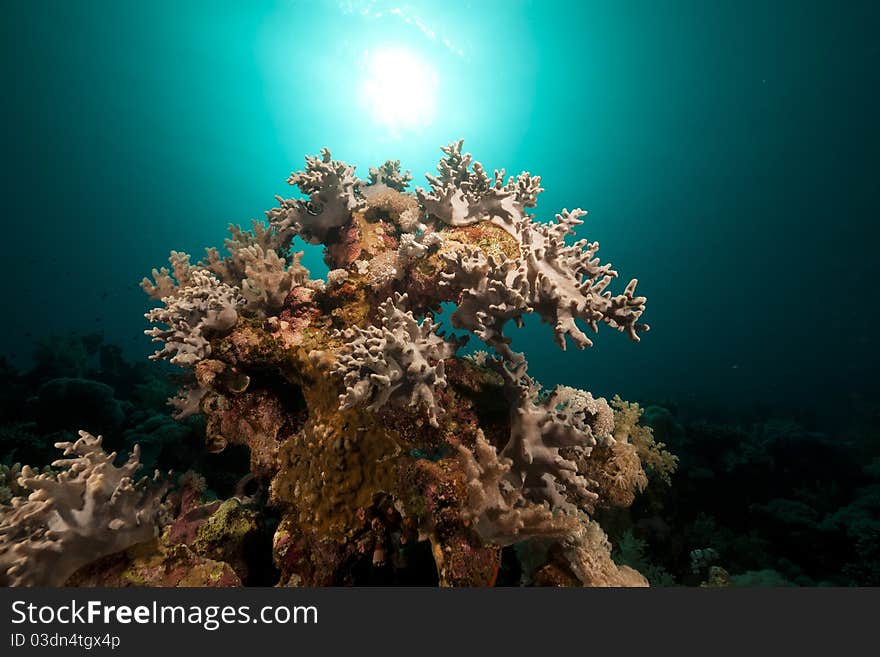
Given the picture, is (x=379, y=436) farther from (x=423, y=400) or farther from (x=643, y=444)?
(x=643, y=444)

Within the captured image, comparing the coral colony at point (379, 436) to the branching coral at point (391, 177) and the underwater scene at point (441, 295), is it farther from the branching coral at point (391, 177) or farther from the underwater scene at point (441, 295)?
the branching coral at point (391, 177)

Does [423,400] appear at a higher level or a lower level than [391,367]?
lower

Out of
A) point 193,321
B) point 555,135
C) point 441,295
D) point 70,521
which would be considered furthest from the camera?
point 555,135

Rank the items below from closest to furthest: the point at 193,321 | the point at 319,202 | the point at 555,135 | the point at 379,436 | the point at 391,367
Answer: the point at 391,367 → the point at 379,436 → the point at 193,321 → the point at 319,202 → the point at 555,135

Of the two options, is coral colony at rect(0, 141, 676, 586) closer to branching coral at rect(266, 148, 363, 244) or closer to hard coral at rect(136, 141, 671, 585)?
hard coral at rect(136, 141, 671, 585)

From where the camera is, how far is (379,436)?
11.7 feet

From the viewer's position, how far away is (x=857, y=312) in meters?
63.3

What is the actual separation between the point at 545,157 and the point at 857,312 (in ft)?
226

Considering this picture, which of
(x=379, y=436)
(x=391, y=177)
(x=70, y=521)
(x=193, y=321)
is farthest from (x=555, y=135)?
(x=70, y=521)

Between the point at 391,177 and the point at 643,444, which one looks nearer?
the point at 643,444

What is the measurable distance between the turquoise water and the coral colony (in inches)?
Answer: 1537

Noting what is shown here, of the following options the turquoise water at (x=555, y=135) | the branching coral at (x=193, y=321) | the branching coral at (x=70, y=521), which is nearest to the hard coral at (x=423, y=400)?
the branching coral at (x=193, y=321)

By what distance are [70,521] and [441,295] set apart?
3857mm

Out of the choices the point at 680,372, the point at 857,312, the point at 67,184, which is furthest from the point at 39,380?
the point at 680,372
